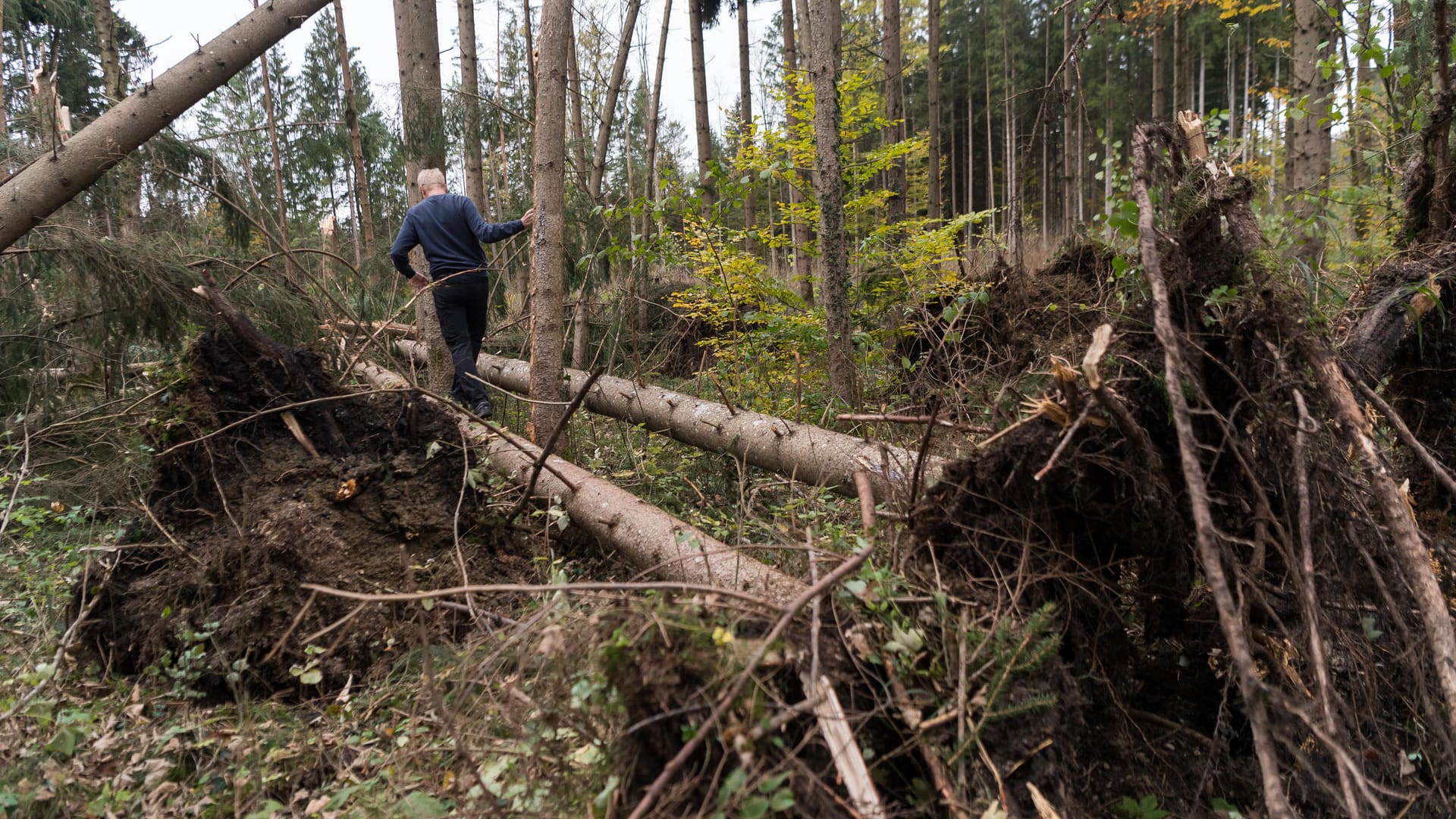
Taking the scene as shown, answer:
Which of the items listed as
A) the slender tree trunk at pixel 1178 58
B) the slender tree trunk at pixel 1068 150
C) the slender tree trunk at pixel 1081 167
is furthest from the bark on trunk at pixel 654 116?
the slender tree trunk at pixel 1081 167

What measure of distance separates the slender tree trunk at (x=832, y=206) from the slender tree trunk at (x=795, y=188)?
67cm

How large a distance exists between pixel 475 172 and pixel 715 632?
8.22 m

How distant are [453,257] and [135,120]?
2102 millimetres

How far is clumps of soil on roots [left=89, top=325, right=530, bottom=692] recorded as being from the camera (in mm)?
2852

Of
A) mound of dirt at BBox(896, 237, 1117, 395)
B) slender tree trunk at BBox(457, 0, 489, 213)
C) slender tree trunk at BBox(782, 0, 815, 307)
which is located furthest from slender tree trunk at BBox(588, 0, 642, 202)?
mound of dirt at BBox(896, 237, 1117, 395)

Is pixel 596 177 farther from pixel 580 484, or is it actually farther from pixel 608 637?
pixel 608 637

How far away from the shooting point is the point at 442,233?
18.9 feet

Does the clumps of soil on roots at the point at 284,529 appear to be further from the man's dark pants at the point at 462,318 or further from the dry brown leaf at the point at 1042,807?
the dry brown leaf at the point at 1042,807

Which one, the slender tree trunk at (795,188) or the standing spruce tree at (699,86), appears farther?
the standing spruce tree at (699,86)

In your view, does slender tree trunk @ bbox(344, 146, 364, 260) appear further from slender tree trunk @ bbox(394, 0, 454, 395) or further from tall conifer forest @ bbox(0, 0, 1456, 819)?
tall conifer forest @ bbox(0, 0, 1456, 819)

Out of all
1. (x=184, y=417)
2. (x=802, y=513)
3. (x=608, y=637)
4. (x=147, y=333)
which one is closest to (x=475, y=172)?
(x=147, y=333)

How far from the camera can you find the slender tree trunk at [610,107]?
27.0ft

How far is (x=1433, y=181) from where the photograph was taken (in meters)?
3.30

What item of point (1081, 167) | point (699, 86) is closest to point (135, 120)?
point (699, 86)
